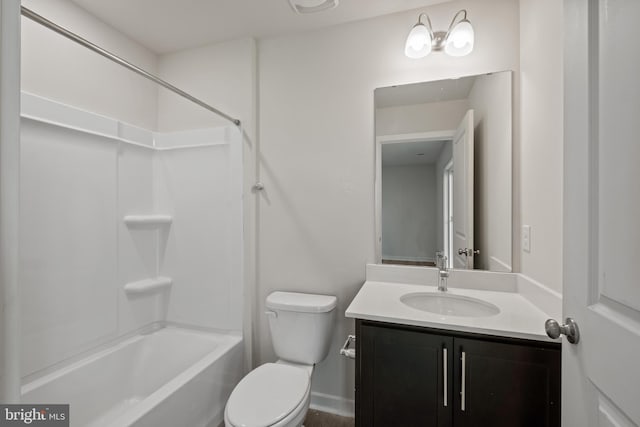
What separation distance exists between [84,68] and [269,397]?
2095 mm

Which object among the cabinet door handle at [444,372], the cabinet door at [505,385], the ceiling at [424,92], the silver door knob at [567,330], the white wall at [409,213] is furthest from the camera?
the white wall at [409,213]

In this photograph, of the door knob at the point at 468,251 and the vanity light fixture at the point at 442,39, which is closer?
the vanity light fixture at the point at 442,39

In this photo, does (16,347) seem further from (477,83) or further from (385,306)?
(477,83)

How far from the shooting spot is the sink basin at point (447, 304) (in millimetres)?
1438

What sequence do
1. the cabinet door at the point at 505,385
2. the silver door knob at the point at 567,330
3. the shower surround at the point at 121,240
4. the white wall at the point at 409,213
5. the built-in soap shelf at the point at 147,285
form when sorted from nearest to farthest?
the silver door knob at the point at 567,330 → the cabinet door at the point at 505,385 → the shower surround at the point at 121,240 → the white wall at the point at 409,213 → the built-in soap shelf at the point at 147,285

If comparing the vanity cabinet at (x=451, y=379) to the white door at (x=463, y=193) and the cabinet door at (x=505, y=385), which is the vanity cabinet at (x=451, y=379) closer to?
the cabinet door at (x=505, y=385)

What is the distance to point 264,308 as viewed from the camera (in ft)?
6.51

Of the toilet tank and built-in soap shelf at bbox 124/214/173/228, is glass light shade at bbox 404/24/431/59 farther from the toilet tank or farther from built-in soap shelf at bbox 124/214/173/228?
built-in soap shelf at bbox 124/214/173/228

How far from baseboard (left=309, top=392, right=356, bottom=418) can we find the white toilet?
35 centimetres

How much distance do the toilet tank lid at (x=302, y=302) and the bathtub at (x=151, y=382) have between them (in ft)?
1.41

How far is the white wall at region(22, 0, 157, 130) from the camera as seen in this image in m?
1.48

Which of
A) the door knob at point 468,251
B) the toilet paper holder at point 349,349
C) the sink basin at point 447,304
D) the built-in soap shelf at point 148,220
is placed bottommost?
the toilet paper holder at point 349,349

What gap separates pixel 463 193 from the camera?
164 centimetres

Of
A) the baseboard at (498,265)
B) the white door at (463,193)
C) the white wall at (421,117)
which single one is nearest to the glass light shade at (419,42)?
the white wall at (421,117)
